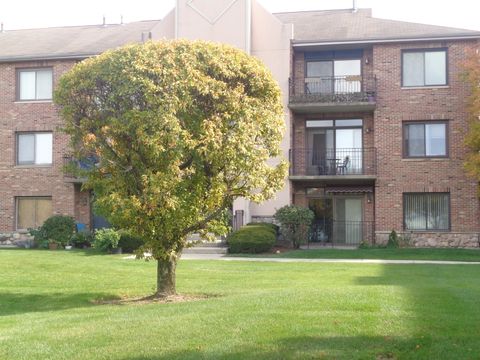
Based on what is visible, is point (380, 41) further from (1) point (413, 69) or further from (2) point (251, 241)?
(2) point (251, 241)

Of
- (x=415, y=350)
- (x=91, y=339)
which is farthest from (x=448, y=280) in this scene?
(x=91, y=339)

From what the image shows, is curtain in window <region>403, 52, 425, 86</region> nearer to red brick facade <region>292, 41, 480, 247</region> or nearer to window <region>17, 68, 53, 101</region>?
red brick facade <region>292, 41, 480, 247</region>

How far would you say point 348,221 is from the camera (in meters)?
28.4

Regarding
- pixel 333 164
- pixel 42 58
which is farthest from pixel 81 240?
pixel 333 164

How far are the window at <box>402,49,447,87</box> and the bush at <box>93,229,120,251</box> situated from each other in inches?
501

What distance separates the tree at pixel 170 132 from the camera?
1243cm

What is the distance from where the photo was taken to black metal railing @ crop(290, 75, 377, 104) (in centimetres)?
2717

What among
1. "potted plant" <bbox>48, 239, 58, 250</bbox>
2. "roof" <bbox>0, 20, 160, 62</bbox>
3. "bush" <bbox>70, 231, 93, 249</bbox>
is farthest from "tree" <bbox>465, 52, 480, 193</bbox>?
"potted plant" <bbox>48, 239, 58, 250</bbox>

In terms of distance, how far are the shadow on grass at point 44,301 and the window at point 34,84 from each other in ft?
54.7

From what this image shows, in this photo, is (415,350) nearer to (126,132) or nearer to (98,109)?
(126,132)

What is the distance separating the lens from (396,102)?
89.1ft

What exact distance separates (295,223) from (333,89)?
6088 millimetres

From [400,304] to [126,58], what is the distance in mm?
6479

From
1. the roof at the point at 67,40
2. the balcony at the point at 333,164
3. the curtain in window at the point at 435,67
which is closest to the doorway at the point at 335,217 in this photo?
the balcony at the point at 333,164
